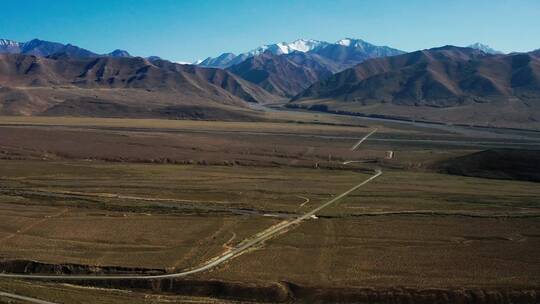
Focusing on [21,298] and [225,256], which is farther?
[225,256]

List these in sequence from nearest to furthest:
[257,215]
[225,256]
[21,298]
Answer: [21,298] → [225,256] → [257,215]

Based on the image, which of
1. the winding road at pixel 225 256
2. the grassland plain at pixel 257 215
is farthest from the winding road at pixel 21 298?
A: the winding road at pixel 225 256

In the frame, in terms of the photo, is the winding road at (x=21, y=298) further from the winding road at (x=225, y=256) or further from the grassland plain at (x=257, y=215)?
the winding road at (x=225, y=256)

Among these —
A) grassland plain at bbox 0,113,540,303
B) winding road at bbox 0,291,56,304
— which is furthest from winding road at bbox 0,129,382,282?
winding road at bbox 0,291,56,304

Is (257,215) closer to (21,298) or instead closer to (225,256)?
(225,256)

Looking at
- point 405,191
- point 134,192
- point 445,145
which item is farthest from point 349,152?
point 134,192

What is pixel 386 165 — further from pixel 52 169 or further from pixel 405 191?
pixel 52 169

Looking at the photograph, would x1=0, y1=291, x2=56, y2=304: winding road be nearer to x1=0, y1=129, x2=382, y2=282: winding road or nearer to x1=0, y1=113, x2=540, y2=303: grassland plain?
x1=0, y1=113, x2=540, y2=303: grassland plain

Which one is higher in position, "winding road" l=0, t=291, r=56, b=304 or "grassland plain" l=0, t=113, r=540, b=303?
"grassland plain" l=0, t=113, r=540, b=303

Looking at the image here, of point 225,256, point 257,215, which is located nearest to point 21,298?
point 225,256
